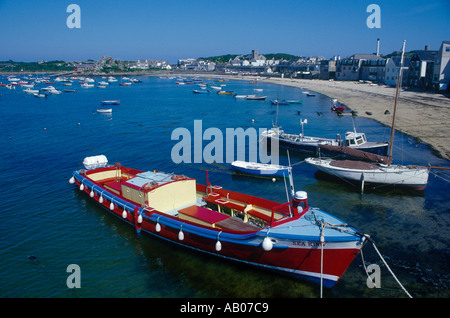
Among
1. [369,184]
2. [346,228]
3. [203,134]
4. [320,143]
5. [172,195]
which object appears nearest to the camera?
[346,228]

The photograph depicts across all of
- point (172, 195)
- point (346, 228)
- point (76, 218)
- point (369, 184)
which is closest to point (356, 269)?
point (346, 228)

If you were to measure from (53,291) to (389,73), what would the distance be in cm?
11361

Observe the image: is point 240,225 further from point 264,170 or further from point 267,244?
point 264,170

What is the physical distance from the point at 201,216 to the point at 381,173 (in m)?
17.4

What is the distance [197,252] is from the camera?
17.0m

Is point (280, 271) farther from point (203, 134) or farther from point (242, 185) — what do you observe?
point (203, 134)

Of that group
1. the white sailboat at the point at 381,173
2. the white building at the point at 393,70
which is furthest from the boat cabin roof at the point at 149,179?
the white building at the point at 393,70

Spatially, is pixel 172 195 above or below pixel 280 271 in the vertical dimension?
above
